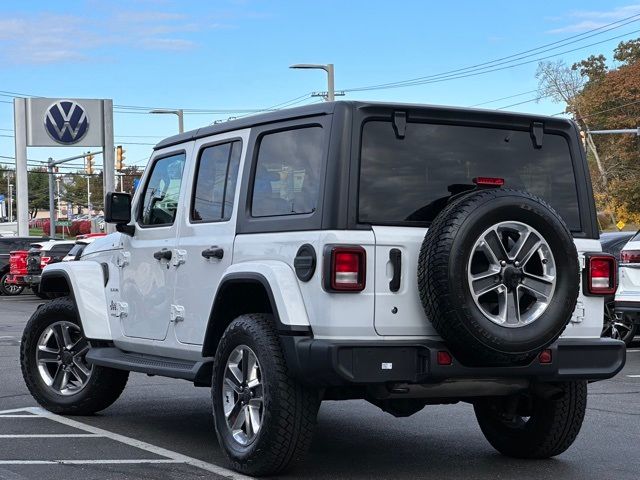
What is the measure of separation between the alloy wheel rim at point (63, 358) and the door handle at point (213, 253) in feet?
7.24

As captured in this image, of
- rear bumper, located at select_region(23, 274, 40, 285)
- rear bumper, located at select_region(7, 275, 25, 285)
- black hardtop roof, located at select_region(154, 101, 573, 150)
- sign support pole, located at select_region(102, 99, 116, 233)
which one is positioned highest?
sign support pole, located at select_region(102, 99, 116, 233)

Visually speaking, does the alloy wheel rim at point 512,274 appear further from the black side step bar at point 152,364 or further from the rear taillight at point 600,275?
the black side step bar at point 152,364

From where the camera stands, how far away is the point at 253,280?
258 inches

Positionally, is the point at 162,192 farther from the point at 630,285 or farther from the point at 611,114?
the point at 611,114

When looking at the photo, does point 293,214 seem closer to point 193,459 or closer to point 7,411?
point 193,459

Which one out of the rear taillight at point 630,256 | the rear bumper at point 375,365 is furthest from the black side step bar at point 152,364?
the rear taillight at point 630,256

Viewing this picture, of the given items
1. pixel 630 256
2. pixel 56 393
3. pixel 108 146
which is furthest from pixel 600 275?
pixel 108 146

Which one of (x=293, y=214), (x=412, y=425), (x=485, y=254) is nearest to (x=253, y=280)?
(x=293, y=214)

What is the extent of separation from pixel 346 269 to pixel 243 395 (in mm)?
1047

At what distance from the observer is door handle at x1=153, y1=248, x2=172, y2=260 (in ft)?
25.4

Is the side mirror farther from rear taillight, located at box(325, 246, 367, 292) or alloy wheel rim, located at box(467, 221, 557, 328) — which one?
alloy wheel rim, located at box(467, 221, 557, 328)

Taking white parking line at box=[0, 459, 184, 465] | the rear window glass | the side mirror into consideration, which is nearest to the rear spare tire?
the rear window glass

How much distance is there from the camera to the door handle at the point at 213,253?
23.3 feet

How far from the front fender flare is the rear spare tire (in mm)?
3314
